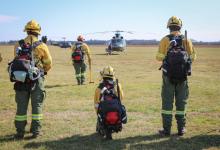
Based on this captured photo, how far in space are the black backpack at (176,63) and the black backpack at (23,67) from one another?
9.14 ft

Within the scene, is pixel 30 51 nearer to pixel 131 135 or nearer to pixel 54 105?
pixel 131 135

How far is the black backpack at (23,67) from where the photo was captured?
24.1 ft

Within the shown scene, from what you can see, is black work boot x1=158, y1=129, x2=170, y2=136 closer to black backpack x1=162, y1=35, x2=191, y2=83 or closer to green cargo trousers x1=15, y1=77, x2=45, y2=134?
black backpack x1=162, y1=35, x2=191, y2=83

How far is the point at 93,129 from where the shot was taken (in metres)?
8.80

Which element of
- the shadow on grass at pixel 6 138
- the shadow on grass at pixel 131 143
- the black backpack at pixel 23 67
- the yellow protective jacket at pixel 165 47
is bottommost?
the shadow on grass at pixel 131 143

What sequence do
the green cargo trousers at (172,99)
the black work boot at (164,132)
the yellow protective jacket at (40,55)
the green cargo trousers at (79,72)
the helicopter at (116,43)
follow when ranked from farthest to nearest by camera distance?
the helicopter at (116,43) → the green cargo trousers at (79,72) → the black work boot at (164,132) → the green cargo trousers at (172,99) → the yellow protective jacket at (40,55)

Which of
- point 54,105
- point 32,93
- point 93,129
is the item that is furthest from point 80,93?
point 32,93

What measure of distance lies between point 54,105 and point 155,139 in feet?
16.0

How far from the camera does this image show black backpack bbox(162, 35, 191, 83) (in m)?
7.65

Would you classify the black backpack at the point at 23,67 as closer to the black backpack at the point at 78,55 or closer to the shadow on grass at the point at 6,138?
the shadow on grass at the point at 6,138

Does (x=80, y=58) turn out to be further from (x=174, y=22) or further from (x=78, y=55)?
(x=174, y=22)

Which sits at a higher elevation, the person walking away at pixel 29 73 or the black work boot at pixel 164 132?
the person walking away at pixel 29 73

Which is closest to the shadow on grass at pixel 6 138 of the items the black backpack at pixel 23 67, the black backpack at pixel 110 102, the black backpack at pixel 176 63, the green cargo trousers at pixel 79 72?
the black backpack at pixel 23 67

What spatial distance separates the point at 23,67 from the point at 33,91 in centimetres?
64
